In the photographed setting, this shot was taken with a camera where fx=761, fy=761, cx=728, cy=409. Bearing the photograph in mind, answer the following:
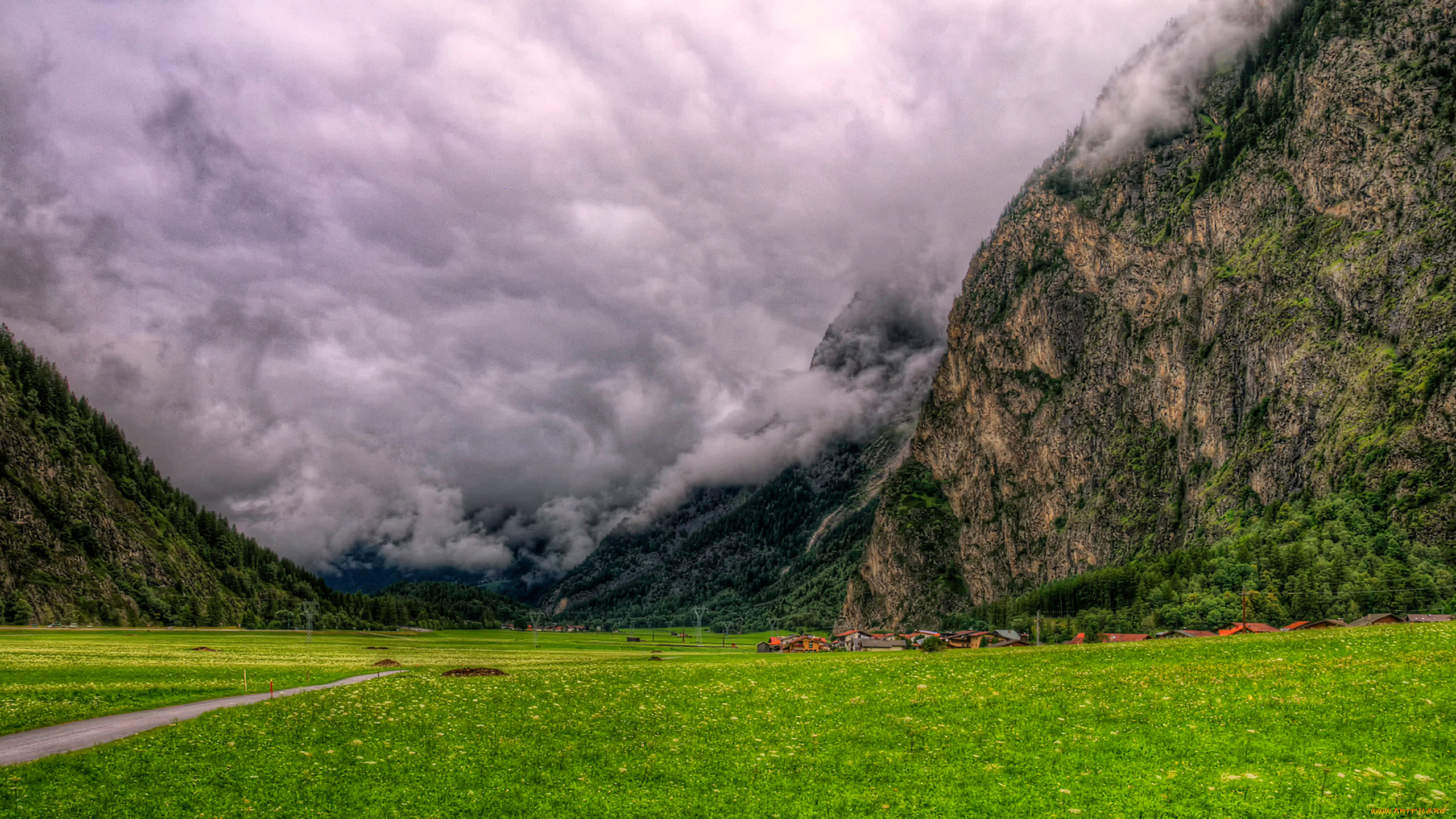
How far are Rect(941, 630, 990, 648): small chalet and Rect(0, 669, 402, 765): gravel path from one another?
142 m

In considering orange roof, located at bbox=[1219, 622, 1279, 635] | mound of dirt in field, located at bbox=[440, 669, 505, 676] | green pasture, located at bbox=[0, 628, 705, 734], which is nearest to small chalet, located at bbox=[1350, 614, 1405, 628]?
orange roof, located at bbox=[1219, 622, 1279, 635]

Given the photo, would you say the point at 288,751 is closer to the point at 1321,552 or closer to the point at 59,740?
the point at 59,740

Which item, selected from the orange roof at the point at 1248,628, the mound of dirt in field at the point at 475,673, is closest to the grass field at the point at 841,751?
the mound of dirt in field at the point at 475,673

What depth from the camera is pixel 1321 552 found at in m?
145

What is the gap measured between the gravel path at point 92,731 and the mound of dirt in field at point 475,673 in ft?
43.0

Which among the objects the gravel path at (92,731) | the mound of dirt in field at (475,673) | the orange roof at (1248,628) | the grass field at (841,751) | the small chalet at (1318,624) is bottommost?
the orange roof at (1248,628)

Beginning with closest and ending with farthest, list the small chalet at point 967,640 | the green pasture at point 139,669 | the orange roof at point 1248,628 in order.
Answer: the green pasture at point 139,669, the orange roof at point 1248,628, the small chalet at point 967,640

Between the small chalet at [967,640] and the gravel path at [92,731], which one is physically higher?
the gravel path at [92,731]

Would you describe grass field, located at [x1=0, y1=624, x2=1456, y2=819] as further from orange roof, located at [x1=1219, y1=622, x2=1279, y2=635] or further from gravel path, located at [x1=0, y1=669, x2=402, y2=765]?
orange roof, located at [x1=1219, y1=622, x2=1279, y2=635]

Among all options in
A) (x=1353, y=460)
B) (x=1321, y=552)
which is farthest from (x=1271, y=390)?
(x=1321, y=552)

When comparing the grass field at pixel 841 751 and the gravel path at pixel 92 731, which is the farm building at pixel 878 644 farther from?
the gravel path at pixel 92 731

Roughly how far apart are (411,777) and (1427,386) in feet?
647

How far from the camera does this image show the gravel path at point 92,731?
24.2 metres

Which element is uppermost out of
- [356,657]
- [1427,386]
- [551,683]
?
[1427,386]
